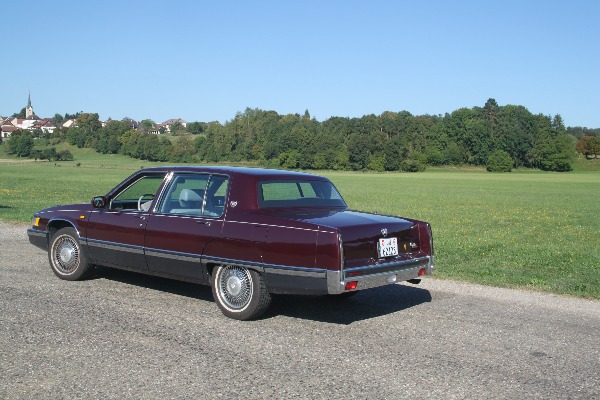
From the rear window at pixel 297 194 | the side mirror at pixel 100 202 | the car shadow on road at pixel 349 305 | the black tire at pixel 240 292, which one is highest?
the rear window at pixel 297 194

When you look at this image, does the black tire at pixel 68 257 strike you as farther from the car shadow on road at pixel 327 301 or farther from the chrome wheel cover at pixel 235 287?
the chrome wheel cover at pixel 235 287

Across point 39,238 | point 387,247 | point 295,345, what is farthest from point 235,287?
point 39,238

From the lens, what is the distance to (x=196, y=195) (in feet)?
22.9

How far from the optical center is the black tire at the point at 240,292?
20.0ft

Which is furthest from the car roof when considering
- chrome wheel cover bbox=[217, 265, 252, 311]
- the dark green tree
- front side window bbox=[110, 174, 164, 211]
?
the dark green tree

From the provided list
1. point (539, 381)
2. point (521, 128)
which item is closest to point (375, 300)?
point (539, 381)

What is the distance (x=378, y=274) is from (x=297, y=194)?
1519 mm

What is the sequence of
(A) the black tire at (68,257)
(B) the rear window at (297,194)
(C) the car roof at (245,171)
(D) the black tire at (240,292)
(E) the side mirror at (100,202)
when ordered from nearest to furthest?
(D) the black tire at (240,292), (B) the rear window at (297,194), (C) the car roof at (245,171), (E) the side mirror at (100,202), (A) the black tire at (68,257)

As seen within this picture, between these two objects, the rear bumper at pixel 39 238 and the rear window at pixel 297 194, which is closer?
the rear window at pixel 297 194

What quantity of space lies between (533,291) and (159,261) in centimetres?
485

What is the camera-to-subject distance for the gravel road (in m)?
4.35

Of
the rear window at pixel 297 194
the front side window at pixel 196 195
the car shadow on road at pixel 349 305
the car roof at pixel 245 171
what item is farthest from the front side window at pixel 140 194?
the car shadow on road at pixel 349 305

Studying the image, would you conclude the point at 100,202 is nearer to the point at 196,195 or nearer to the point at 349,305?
the point at 196,195

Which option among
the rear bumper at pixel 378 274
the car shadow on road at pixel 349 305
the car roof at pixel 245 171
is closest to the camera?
the rear bumper at pixel 378 274
